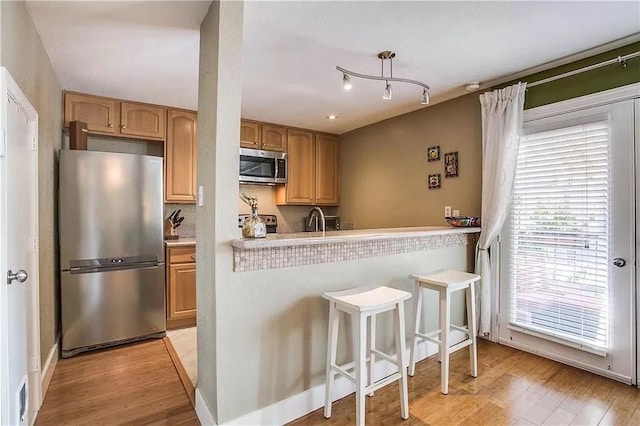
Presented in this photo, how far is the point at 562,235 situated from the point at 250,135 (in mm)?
3438

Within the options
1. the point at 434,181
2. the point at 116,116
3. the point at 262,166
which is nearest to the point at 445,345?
the point at 434,181

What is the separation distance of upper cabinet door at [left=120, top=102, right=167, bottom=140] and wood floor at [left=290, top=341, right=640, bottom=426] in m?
3.14

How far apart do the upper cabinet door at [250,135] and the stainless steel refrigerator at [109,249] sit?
1.26 meters

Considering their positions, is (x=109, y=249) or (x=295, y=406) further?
(x=109, y=249)

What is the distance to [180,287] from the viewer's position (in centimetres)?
336

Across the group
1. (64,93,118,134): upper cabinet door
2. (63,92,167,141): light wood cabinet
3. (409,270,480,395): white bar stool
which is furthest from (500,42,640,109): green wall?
(64,93,118,134): upper cabinet door

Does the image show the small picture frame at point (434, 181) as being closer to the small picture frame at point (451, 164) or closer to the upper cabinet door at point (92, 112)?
the small picture frame at point (451, 164)

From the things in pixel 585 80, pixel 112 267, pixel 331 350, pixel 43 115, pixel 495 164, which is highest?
pixel 585 80

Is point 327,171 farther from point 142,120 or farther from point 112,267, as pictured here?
point 112,267

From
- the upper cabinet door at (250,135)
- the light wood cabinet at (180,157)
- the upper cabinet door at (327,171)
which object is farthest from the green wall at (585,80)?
the light wood cabinet at (180,157)

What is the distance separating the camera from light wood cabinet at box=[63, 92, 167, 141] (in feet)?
10.2

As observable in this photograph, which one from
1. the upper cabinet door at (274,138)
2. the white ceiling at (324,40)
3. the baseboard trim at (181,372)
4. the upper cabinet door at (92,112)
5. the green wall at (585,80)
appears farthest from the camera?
the upper cabinet door at (274,138)

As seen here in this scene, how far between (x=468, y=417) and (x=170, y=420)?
5.75 feet

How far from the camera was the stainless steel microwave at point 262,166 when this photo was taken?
4.03 metres
